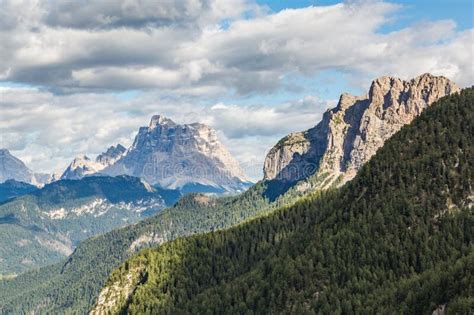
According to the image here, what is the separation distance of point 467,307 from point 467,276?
22540 millimetres

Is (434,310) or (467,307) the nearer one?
(467,307)

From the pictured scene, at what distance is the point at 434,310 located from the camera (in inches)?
7835

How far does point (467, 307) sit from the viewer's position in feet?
585

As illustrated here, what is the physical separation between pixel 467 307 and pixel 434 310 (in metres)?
21.5

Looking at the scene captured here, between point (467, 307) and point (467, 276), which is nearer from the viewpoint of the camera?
point (467, 307)

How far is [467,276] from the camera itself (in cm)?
19925

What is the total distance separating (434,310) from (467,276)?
1411 cm
